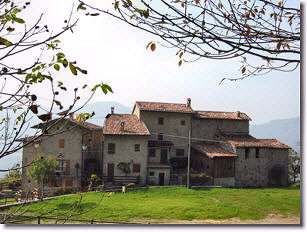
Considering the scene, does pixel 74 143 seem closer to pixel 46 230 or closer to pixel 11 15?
pixel 46 230

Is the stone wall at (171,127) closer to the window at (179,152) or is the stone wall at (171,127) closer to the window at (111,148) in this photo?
the window at (179,152)

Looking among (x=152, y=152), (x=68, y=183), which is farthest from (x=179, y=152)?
(x=68, y=183)

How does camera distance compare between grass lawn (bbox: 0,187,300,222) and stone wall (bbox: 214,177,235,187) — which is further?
stone wall (bbox: 214,177,235,187)

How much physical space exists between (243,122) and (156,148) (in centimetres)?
516

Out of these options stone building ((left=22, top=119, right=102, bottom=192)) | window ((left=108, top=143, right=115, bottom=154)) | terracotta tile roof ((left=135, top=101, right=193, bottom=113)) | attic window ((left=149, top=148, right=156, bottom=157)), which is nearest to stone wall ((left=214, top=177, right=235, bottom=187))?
attic window ((left=149, top=148, right=156, bottom=157))

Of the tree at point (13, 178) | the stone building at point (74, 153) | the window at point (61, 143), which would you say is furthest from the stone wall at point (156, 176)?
the tree at point (13, 178)

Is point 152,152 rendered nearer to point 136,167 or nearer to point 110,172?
point 136,167

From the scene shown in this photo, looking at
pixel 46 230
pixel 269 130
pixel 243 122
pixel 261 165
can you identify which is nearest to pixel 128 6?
pixel 46 230

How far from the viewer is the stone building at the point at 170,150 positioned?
1370 centimetres

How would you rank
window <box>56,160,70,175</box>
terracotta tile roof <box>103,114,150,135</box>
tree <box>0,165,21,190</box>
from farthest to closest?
1. terracotta tile roof <box>103,114,150,135</box>
2. window <box>56,160,70,175</box>
3. tree <box>0,165,21,190</box>

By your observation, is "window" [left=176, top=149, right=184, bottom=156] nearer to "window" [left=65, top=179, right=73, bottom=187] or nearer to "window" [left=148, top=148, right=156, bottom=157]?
"window" [left=148, top=148, right=156, bottom=157]

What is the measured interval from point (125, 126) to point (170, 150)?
10.1 feet

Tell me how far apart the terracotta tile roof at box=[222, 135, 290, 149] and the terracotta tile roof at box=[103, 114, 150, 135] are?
4.51 m

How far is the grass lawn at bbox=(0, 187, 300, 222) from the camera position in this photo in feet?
19.0
